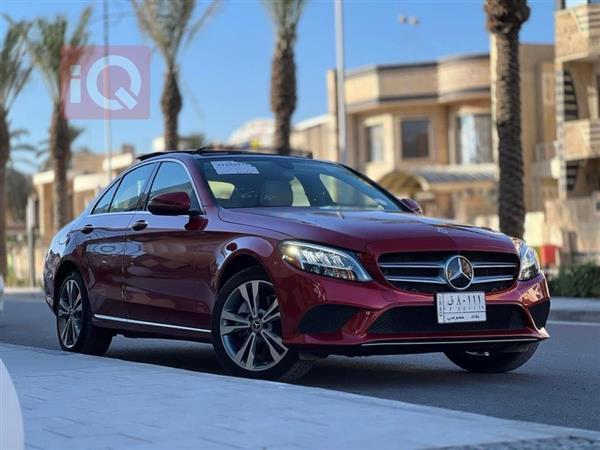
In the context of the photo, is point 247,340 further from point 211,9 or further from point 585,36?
point 211,9

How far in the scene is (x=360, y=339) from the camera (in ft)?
25.8

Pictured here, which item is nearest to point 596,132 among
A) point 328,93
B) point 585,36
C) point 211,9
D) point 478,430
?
point 585,36

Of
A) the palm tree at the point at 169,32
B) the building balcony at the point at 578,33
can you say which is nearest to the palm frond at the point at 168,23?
the palm tree at the point at 169,32

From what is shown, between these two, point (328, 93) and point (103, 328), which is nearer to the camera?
point (103, 328)

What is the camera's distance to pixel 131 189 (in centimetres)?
1045

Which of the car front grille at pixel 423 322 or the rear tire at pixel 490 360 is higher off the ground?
the car front grille at pixel 423 322

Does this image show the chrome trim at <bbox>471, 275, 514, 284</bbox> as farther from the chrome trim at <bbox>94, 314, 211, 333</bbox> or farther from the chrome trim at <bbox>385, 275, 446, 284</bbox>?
the chrome trim at <bbox>94, 314, 211, 333</bbox>

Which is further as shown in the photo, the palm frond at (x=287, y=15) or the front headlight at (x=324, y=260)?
the palm frond at (x=287, y=15)

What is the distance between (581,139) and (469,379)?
29.6 m

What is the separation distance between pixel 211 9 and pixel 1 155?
10.9m

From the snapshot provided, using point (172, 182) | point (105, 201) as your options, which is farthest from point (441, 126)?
point (172, 182)

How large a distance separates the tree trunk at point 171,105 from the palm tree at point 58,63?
5227 mm

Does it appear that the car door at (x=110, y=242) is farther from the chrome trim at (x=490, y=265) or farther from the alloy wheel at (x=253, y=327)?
the chrome trim at (x=490, y=265)

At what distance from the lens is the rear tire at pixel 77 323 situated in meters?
10.6
